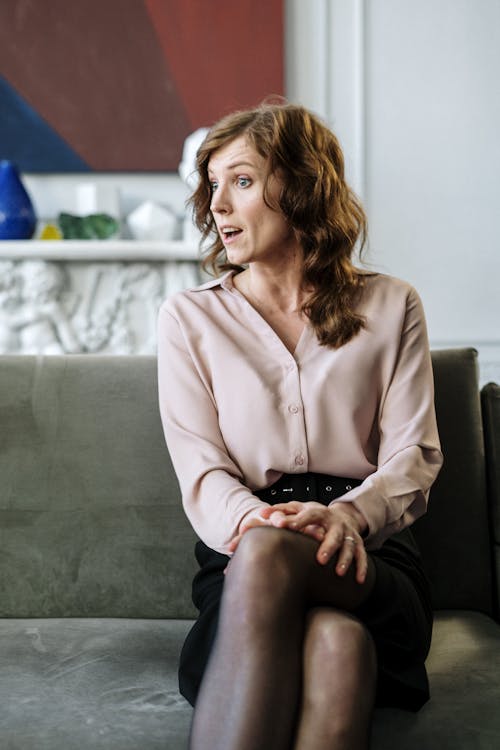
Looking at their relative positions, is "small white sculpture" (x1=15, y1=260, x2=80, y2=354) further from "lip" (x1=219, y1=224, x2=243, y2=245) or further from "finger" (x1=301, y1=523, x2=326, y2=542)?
"finger" (x1=301, y1=523, x2=326, y2=542)

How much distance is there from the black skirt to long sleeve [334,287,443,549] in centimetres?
8

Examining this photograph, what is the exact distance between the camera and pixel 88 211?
369cm

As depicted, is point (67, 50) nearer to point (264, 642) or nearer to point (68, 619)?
point (68, 619)

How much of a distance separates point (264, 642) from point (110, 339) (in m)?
2.68

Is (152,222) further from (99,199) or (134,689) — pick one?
(134,689)

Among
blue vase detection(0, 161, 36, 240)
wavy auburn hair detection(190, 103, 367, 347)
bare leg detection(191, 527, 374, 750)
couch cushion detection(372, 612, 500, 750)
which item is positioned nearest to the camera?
bare leg detection(191, 527, 374, 750)

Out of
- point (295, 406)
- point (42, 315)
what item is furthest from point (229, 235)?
point (42, 315)

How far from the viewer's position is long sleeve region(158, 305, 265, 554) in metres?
1.38

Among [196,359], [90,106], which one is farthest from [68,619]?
[90,106]

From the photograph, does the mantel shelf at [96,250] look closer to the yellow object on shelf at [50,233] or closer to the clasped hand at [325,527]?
the yellow object on shelf at [50,233]

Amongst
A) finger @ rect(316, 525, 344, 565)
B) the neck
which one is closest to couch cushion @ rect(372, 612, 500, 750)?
finger @ rect(316, 525, 344, 565)

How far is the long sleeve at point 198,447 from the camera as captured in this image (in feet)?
4.52

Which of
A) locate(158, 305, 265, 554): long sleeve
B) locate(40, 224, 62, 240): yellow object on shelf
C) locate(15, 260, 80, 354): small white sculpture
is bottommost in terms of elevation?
locate(15, 260, 80, 354): small white sculpture

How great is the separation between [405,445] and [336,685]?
499mm
